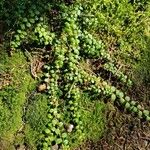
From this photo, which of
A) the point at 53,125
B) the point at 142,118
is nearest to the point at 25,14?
the point at 53,125

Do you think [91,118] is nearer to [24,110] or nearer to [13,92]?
[24,110]

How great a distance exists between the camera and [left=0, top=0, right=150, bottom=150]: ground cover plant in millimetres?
3871

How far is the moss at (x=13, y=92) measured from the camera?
3.83 m

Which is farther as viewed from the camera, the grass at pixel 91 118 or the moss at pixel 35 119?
the grass at pixel 91 118

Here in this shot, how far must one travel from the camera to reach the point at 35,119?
3.88m

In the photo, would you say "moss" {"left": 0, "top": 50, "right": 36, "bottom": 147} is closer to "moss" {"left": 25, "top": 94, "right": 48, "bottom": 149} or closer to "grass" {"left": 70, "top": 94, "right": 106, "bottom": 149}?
"moss" {"left": 25, "top": 94, "right": 48, "bottom": 149}

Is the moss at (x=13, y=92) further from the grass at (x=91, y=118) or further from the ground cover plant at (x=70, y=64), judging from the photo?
the grass at (x=91, y=118)

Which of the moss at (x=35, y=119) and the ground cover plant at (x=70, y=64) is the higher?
the ground cover plant at (x=70, y=64)

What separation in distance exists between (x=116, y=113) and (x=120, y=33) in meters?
0.85

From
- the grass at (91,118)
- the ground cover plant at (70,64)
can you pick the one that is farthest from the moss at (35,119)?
the grass at (91,118)

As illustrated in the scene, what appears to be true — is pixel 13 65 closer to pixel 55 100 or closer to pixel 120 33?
pixel 55 100

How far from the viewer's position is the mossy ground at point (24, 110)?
382cm

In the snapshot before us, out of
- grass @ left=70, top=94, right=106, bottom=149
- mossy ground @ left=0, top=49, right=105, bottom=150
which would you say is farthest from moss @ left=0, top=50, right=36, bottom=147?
grass @ left=70, top=94, right=106, bottom=149

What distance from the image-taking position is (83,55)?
417 cm
